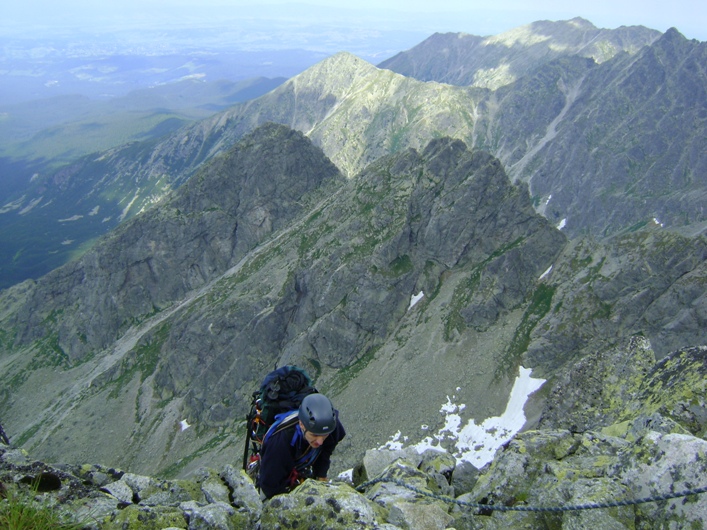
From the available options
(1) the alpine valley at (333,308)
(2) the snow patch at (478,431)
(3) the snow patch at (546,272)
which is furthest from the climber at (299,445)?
(3) the snow patch at (546,272)

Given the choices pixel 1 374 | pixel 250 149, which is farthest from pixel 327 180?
pixel 1 374

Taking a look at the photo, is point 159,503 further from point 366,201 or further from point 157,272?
point 157,272

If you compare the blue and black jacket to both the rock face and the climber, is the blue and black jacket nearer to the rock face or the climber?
the climber

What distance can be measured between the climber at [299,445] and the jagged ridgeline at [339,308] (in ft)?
207

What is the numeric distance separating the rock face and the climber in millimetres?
598

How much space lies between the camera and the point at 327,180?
146750mm

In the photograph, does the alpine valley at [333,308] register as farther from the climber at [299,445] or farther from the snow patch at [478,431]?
the climber at [299,445]

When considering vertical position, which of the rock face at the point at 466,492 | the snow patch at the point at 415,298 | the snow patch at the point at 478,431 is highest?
the rock face at the point at 466,492

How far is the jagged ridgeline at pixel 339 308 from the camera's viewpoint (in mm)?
76188

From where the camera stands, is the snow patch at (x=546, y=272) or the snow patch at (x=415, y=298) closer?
the snow patch at (x=546, y=272)

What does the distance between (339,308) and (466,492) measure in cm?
8228

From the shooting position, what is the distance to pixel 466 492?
47.8 ft

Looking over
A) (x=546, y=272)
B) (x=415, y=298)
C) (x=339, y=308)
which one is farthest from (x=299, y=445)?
(x=415, y=298)

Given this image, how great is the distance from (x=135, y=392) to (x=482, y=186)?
295 ft
